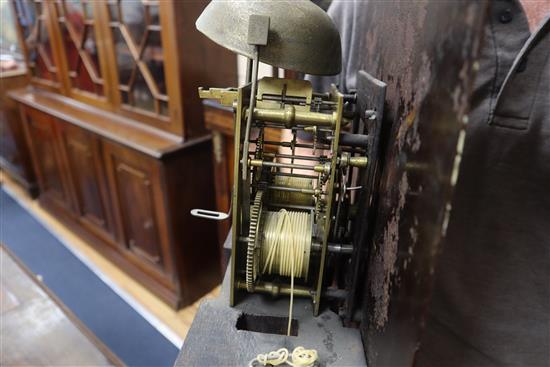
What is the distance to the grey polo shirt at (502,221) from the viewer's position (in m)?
0.56

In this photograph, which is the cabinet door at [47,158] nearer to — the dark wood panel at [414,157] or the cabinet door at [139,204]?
the cabinet door at [139,204]

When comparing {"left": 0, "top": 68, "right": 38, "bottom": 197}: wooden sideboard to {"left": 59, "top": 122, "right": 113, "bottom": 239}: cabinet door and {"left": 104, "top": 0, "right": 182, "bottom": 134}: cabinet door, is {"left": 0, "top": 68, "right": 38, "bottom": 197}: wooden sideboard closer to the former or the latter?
{"left": 59, "top": 122, "right": 113, "bottom": 239}: cabinet door

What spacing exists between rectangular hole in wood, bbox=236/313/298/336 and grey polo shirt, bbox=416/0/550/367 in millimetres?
222

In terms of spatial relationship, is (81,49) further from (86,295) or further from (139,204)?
(86,295)

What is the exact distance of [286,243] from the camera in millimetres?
667

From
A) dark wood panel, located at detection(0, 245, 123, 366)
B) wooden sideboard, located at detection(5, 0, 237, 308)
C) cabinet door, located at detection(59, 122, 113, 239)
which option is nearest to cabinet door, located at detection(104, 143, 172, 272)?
wooden sideboard, located at detection(5, 0, 237, 308)

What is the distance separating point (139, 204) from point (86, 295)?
62 centimetres

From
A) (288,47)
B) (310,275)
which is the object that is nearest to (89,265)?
(310,275)

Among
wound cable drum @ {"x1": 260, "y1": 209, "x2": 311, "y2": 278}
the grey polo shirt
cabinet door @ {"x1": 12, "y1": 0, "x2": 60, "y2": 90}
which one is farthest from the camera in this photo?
cabinet door @ {"x1": 12, "y1": 0, "x2": 60, "y2": 90}

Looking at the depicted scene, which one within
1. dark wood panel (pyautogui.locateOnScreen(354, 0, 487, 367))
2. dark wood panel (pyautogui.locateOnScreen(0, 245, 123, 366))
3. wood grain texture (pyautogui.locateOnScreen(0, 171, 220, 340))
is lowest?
wood grain texture (pyautogui.locateOnScreen(0, 171, 220, 340))

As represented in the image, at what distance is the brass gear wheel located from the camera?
2.11 ft

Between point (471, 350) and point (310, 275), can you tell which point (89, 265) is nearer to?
point (310, 275)

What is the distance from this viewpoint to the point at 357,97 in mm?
759

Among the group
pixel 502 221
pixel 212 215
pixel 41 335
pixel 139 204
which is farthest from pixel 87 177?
pixel 502 221
